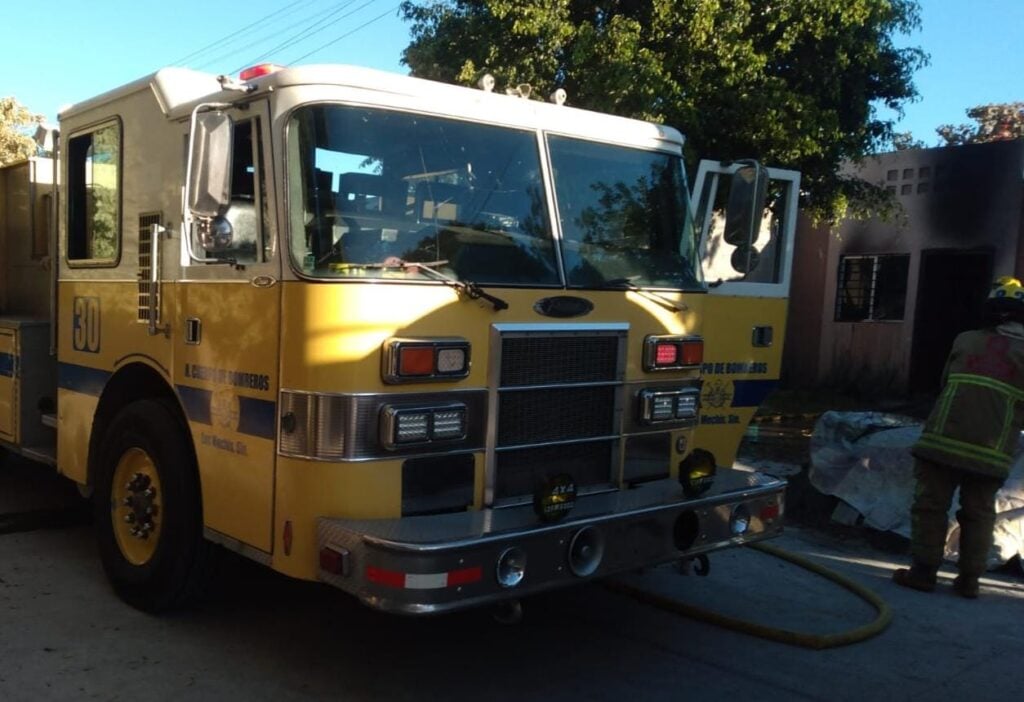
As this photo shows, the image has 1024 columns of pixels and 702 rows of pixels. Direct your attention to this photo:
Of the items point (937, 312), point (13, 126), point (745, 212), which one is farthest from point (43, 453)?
point (13, 126)

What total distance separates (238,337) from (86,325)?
69.6 inches

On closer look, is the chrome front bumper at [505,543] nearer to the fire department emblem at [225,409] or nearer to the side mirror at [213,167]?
the fire department emblem at [225,409]

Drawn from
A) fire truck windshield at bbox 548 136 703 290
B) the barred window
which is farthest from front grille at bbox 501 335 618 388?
the barred window

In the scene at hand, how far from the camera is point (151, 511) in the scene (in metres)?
4.77

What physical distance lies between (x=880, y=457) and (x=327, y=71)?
5.16m

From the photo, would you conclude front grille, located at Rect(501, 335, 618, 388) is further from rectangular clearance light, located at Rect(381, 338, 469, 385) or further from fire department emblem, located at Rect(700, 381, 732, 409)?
fire department emblem, located at Rect(700, 381, 732, 409)

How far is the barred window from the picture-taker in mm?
15172

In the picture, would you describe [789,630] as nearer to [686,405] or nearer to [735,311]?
[686,405]

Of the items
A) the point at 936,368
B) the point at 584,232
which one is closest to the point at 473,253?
the point at 584,232

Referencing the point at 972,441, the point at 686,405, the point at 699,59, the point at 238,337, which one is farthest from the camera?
the point at 699,59

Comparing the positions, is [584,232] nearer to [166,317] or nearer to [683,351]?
[683,351]

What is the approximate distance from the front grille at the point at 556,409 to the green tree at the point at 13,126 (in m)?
24.8

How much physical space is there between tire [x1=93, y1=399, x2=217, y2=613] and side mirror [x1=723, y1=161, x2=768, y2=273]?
2.96 metres

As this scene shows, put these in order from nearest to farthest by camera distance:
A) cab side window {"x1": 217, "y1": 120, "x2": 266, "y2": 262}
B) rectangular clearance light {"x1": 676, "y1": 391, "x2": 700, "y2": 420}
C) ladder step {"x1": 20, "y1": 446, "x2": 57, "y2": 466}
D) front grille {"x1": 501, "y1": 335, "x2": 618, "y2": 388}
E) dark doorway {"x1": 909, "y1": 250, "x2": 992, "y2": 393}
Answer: cab side window {"x1": 217, "y1": 120, "x2": 266, "y2": 262} → front grille {"x1": 501, "y1": 335, "x2": 618, "y2": 388} → rectangular clearance light {"x1": 676, "y1": 391, "x2": 700, "y2": 420} → ladder step {"x1": 20, "y1": 446, "x2": 57, "y2": 466} → dark doorway {"x1": 909, "y1": 250, "x2": 992, "y2": 393}
